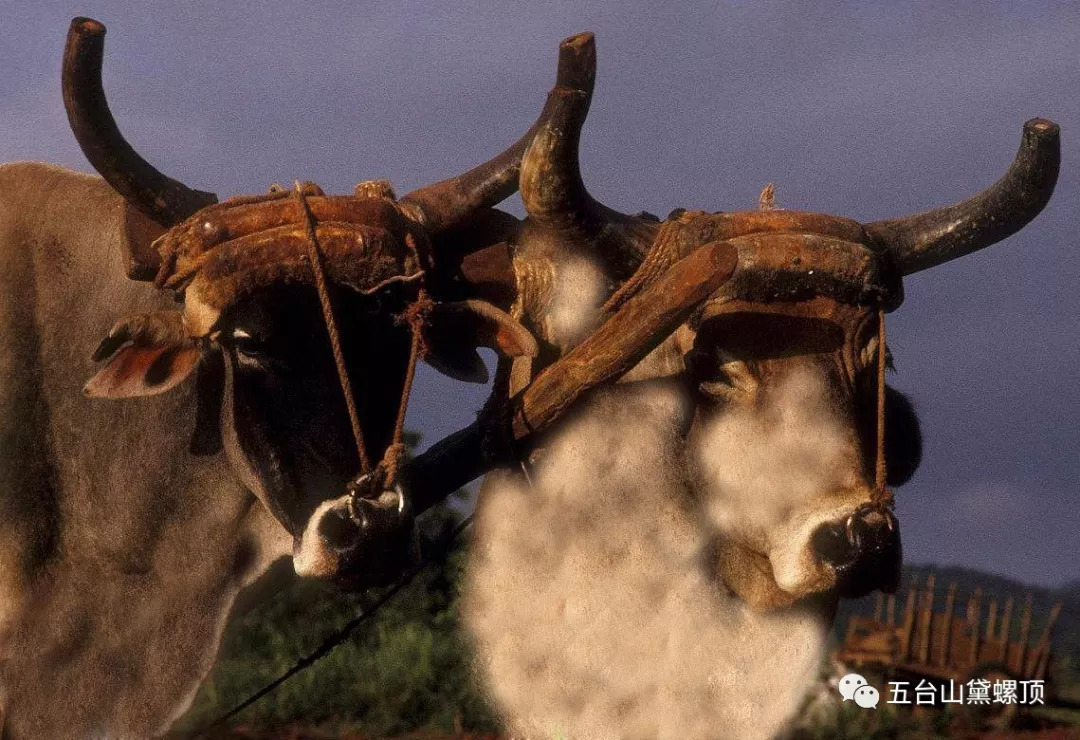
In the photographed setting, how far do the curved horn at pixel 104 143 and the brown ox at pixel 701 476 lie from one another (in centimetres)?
101

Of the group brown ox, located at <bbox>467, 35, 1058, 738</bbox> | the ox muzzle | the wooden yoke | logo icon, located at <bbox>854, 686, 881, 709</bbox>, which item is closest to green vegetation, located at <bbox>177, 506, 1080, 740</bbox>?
logo icon, located at <bbox>854, 686, 881, 709</bbox>

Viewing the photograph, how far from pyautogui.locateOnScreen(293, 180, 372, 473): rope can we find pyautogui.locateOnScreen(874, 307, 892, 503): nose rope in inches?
56.5

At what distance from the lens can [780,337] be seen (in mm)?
4383

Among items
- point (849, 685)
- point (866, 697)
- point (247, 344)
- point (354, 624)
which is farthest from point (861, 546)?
point (866, 697)

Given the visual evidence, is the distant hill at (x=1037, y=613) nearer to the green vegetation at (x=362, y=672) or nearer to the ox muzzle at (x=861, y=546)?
the green vegetation at (x=362, y=672)

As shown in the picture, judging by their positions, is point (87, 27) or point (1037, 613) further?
point (1037, 613)

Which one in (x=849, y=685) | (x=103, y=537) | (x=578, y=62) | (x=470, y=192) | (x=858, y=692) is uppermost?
(x=578, y=62)

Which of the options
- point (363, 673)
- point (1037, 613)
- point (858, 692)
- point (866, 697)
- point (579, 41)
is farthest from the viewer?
point (1037, 613)

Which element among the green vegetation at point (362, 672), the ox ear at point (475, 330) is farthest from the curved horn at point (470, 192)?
the green vegetation at point (362, 672)

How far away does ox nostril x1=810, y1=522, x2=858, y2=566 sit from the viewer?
160 inches

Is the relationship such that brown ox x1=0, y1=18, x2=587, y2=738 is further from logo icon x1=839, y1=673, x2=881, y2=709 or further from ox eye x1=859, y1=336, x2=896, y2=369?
logo icon x1=839, y1=673, x2=881, y2=709

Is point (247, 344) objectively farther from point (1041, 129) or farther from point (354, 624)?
point (1041, 129)

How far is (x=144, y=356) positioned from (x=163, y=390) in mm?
131

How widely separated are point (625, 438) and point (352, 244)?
1107 millimetres
